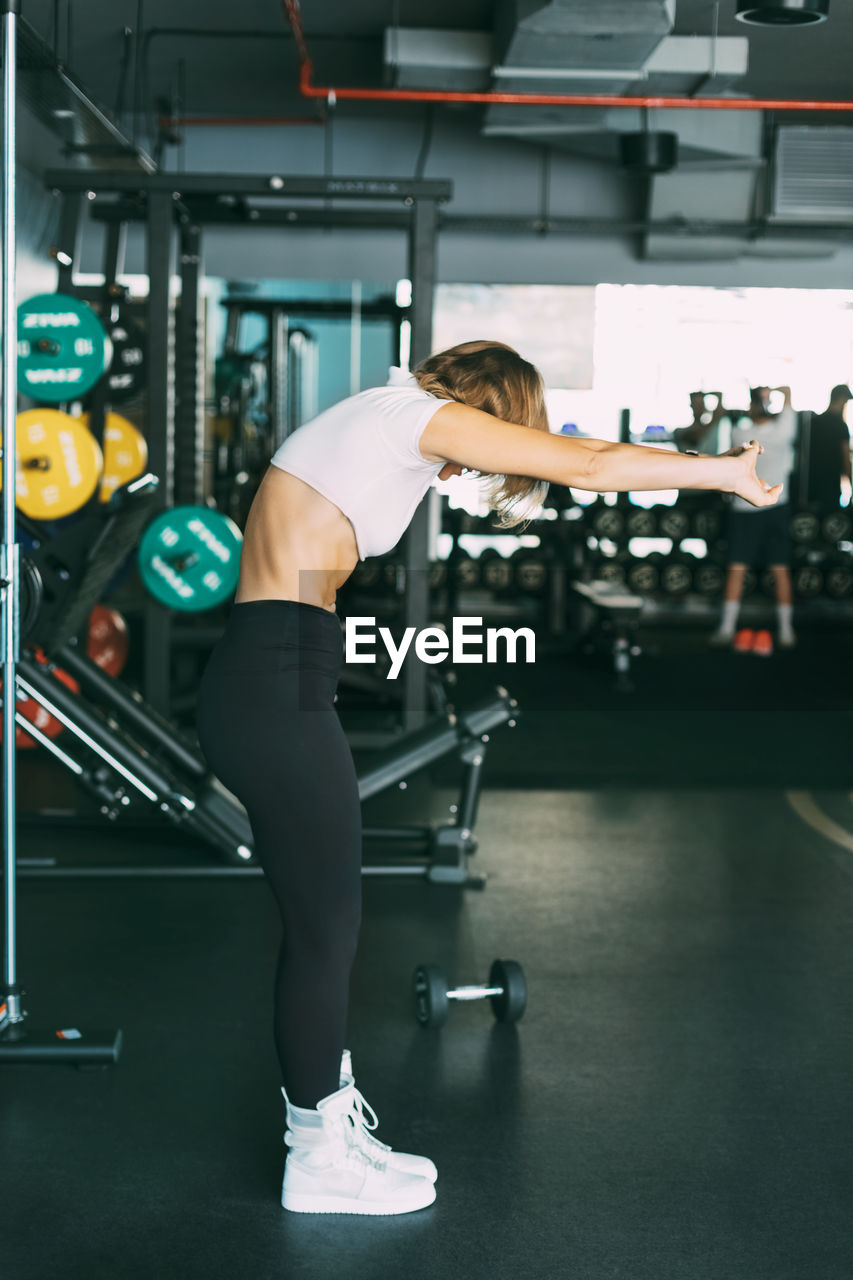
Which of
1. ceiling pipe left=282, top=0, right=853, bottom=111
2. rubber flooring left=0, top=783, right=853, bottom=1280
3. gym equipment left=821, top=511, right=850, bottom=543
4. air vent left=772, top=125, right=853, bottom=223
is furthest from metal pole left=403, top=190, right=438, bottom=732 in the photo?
gym equipment left=821, top=511, right=850, bottom=543

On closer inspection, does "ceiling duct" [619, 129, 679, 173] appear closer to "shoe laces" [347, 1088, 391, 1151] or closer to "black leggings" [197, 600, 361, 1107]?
"black leggings" [197, 600, 361, 1107]

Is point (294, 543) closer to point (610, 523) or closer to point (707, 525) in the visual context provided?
point (610, 523)

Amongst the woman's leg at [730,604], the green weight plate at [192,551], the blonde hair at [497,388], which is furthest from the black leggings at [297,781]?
the woman's leg at [730,604]

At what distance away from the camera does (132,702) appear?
3.75 metres

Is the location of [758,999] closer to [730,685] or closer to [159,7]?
[730,685]

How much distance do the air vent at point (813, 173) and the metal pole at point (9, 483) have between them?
5741mm

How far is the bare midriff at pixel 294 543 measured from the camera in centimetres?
172

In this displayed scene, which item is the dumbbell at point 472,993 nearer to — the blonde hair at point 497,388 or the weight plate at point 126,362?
the blonde hair at point 497,388

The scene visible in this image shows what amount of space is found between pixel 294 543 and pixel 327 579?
0.23 ft

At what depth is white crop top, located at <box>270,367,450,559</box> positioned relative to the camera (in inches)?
65.4

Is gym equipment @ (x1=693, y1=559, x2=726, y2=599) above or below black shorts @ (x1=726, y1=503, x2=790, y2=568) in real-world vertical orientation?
below

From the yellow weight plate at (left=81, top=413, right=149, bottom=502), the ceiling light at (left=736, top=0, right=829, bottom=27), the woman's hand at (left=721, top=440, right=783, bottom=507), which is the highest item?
the ceiling light at (left=736, top=0, right=829, bottom=27)

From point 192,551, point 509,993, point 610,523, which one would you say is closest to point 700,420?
point 610,523

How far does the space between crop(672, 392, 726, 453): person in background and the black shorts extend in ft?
3.05
